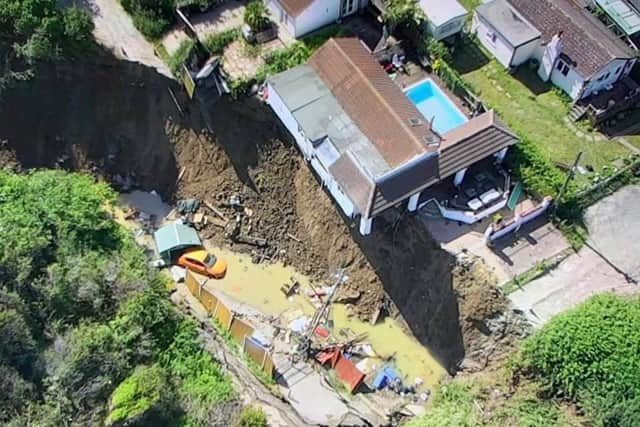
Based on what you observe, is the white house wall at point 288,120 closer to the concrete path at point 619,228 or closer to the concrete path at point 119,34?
the concrete path at point 119,34

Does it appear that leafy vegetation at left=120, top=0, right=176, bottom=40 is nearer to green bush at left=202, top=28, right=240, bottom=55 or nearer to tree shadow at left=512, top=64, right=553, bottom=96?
green bush at left=202, top=28, right=240, bottom=55

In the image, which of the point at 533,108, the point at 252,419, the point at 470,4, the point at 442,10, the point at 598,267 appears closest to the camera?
the point at 252,419

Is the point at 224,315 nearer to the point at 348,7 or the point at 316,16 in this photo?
the point at 316,16

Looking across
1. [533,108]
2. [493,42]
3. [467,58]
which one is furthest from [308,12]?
[533,108]

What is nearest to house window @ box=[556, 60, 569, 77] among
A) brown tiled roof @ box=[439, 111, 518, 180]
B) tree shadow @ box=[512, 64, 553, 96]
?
tree shadow @ box=[512, 64, 553, 96]

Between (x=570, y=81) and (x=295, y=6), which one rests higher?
(x=295, y=6)

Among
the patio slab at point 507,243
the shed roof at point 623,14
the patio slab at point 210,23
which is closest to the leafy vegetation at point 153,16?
the patio slab at point 210,23
